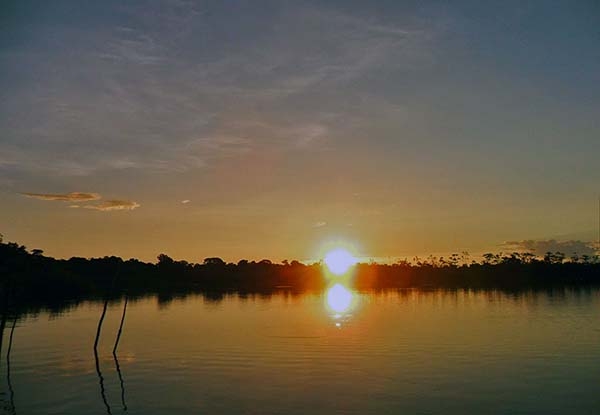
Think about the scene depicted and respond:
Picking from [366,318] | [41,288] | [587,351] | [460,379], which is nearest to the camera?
[460,379]

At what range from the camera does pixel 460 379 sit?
2894cm

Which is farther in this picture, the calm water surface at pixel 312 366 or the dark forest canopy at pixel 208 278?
the dark forest canopy at pixel 208 278

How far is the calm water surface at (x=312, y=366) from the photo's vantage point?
2433 cm

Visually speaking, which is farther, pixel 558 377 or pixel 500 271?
pixel 500 271

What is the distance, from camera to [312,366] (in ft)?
109

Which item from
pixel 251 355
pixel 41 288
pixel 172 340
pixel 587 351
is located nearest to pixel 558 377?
pixel 587 351

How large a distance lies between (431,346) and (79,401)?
991 inches

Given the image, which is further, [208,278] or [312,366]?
[208,278]

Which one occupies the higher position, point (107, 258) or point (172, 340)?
point (107, 258)

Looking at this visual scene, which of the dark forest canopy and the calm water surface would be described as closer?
the calm water surface

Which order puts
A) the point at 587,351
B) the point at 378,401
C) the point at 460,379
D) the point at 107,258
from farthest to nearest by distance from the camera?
the point at 107,258 → the point at 587,351 → the point at 460,379 → the point at 378,401

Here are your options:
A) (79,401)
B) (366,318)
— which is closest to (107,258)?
(366,318)

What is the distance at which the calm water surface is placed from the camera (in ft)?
79.8

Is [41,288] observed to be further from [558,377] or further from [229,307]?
[558,377]
